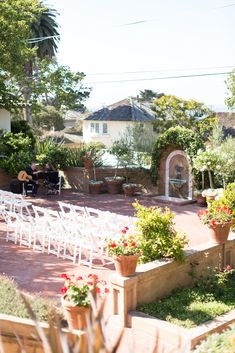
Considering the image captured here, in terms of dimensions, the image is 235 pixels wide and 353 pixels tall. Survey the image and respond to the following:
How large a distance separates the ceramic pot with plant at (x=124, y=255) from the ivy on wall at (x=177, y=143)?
34.2 feet

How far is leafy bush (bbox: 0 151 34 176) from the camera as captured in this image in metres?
19.2

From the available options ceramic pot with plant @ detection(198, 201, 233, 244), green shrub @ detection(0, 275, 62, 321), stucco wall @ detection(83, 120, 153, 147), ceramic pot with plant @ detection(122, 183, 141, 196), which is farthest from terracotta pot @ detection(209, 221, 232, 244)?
stucco wall @ detection(83, 120, 153, 147)

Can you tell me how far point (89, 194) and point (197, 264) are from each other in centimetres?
1172

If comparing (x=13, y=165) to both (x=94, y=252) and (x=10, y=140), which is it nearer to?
(x=10, y=140)

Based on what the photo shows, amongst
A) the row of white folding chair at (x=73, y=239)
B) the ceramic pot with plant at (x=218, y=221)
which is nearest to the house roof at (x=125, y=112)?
the row of white folding chair at (x=73, y=239)

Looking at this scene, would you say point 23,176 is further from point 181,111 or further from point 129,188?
point 181,111

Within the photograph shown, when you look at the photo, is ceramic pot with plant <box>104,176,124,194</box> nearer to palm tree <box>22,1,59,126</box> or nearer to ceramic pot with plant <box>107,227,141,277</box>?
ceramic pot with plant <box>107,227,141,277</box>

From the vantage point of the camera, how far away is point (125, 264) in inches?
271

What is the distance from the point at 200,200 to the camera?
17.1 m

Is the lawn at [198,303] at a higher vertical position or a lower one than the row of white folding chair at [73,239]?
lower

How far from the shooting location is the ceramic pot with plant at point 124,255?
688cm

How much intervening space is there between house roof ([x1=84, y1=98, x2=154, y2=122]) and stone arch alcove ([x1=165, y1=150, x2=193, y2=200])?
70.1 ft

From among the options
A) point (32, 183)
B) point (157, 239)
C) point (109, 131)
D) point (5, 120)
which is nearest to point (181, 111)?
point (109, 131)

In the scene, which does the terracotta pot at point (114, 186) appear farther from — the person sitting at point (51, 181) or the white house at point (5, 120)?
the white house at point (5, 120)
